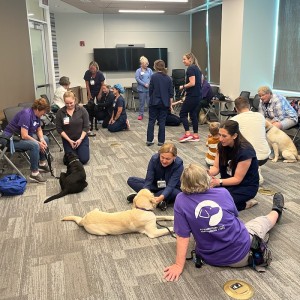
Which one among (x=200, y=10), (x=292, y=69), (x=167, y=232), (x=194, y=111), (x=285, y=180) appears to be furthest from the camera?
(x=200, y=10)

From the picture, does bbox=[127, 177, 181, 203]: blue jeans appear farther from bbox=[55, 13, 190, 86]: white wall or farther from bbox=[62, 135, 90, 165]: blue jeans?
bbox=[55, 13, 190, 86]: white wall

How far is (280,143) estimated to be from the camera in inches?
178

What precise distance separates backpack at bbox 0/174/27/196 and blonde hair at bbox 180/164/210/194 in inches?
87.3

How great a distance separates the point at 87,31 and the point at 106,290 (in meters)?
8.76

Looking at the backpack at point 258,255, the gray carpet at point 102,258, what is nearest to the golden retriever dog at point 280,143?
the gray carpet at point 102,258

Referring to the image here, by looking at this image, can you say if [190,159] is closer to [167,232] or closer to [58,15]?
[167,232]

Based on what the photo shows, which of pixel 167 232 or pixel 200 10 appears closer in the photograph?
pixel 167 232

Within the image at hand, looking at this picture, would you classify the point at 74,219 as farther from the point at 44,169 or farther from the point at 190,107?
the point at 190,107

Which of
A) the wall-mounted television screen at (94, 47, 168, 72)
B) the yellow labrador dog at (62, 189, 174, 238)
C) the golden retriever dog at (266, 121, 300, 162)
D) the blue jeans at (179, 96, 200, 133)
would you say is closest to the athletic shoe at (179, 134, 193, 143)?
the blue jeans at (179, 96, 200, 133)

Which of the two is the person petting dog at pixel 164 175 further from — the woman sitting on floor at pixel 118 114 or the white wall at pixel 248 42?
the white wall at pixel 248 42

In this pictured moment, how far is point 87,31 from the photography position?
9492 mm

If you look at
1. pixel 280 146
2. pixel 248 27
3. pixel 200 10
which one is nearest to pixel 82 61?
pixel 200 10

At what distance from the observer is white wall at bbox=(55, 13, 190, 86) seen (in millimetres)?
9414

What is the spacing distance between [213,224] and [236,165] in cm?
97
